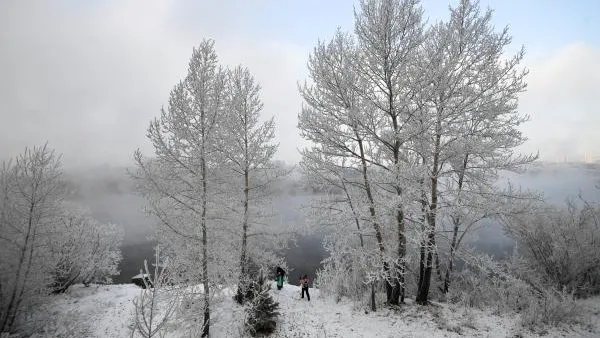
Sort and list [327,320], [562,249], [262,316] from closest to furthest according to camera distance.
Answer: [327,320], [262,316], [562,249]

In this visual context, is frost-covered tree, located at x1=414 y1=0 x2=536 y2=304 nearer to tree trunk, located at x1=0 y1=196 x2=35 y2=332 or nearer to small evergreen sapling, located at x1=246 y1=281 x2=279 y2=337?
small evergreen sapling, located at x1=246 y1=281 x2=279 y2=337

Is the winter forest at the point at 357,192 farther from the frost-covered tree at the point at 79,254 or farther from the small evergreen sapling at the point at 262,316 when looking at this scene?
the frost-covered tree at the point at 79,254

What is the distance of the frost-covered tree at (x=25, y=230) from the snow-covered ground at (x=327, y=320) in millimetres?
2455

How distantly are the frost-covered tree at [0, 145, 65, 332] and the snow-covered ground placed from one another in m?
2.45

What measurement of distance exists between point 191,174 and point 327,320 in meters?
7.29

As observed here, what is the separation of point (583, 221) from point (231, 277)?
19137mm

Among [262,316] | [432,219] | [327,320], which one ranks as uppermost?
[432,219]

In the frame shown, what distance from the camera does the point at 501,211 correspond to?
29.8 ft

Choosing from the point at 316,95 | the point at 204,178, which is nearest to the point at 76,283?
the point at 204,178

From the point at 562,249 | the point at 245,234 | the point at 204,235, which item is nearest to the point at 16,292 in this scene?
the point at 204,235

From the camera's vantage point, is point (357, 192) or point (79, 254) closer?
point (357, 192)

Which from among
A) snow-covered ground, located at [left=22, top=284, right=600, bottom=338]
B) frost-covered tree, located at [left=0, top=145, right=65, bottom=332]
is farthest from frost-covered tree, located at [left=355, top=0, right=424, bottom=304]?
frost-covered tree, located at [left=0, top=145, right=65, bottom=332]

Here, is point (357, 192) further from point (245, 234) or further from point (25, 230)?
point (25, 230)

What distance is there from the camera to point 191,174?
10422 mm
